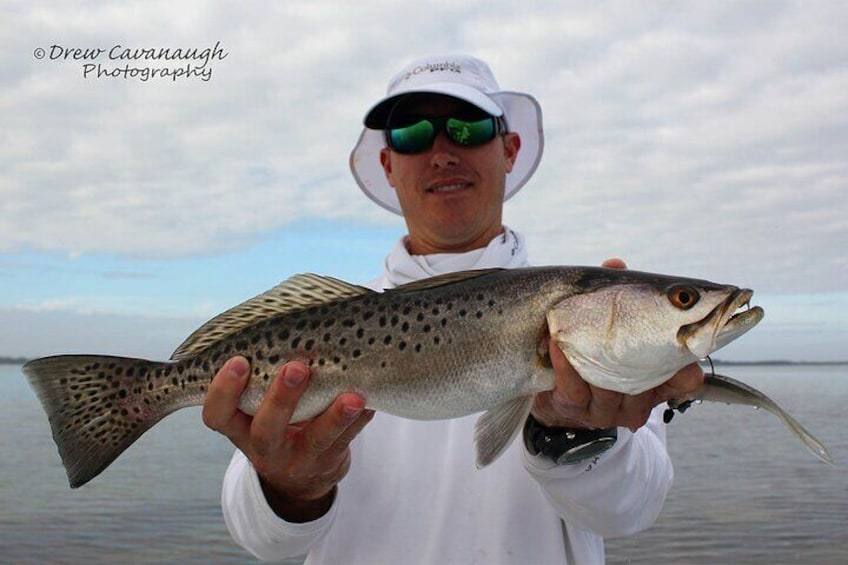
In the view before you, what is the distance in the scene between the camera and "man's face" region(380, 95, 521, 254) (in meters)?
4.86

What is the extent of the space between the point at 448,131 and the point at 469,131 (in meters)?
0.14

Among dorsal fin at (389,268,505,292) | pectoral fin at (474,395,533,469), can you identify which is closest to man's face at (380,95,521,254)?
dorsal fin at (389,268,505,292)

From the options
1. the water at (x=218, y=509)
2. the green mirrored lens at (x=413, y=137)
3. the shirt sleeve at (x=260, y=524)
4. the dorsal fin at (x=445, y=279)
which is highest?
the green mirrored lens at (x=413, y=137)

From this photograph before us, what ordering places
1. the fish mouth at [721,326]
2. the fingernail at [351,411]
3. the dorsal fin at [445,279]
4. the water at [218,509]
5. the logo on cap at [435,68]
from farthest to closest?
the water at [218,509]
the logo on cap at [435,68]
the dorsal fin at [445,279]
the fingernail at [351,411]
the fish mouth at [721,326]

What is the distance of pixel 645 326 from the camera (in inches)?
138

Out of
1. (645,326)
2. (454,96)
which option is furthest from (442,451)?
(454,96)

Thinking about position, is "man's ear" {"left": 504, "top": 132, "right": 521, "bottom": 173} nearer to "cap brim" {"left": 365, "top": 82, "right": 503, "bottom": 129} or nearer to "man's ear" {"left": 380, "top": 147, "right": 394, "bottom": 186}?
"cap brim" {"left": 365, "top": 82, "right": 503, "bottom": 129}

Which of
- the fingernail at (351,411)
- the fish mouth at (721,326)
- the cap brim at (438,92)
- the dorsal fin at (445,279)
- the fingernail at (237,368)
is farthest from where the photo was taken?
the cap brim at (438,92)

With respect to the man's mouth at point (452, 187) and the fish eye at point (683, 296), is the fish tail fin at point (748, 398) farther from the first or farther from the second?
the man's mouth at point (452, 187)

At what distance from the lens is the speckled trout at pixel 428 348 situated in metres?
3.46

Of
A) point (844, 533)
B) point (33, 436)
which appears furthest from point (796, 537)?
point (33, 436)

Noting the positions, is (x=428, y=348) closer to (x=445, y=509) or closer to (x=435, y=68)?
(x=445, y=509)

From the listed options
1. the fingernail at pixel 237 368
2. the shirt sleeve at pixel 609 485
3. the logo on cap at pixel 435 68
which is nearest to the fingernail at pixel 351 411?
the fingernail at pixel 237 368

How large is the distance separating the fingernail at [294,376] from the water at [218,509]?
1054 cm
